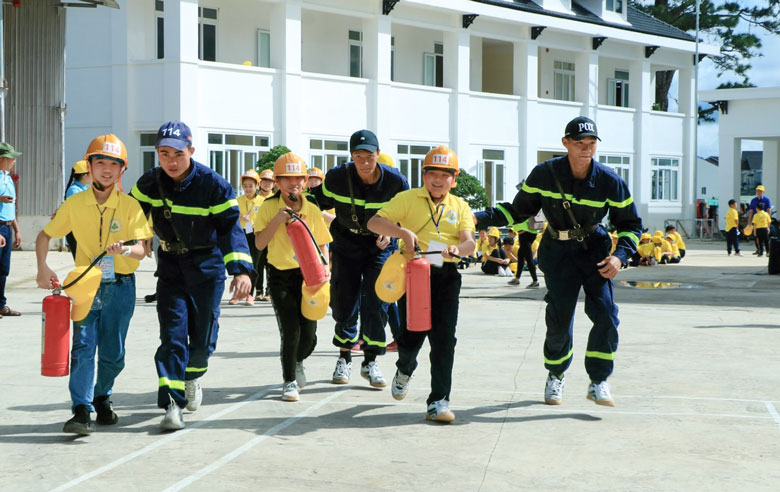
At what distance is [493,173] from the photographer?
39.9m

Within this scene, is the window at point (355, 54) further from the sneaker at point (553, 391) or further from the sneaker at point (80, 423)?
the sneaker at point (80, 423)

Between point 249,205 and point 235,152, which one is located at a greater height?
point 235,152

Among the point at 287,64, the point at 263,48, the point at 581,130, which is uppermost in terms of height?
the point at 263,48

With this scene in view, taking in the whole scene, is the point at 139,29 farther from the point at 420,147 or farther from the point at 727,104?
the point at 727,104

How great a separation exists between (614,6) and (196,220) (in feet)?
133

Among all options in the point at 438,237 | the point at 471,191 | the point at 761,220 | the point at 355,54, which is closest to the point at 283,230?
the point at 438,237

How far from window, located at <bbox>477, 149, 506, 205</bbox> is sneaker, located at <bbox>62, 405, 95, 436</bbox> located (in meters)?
33.3

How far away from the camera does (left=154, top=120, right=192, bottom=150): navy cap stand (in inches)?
266

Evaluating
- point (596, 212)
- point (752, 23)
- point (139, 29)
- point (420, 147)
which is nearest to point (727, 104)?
point (752, 23)

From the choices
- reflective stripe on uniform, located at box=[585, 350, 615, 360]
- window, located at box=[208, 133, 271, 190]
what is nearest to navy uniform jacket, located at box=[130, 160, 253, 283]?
reflective stripe on uniform, located at box=[585, 350, 615, 360]

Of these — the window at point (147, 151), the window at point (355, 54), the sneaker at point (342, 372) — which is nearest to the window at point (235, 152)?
the window at point (147, 151)

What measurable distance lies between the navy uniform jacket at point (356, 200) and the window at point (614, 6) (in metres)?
37.9

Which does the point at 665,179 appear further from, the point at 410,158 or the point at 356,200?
the point at 356,200

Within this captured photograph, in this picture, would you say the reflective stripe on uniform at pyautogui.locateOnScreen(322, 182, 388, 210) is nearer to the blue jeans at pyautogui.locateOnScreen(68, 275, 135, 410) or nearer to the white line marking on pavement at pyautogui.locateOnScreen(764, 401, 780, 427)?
the blue jeans at pyautogui.locateOnScreen(68, 275, 135, 410)
